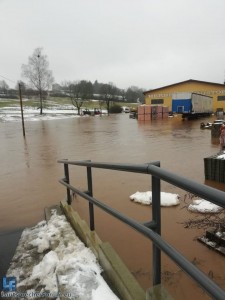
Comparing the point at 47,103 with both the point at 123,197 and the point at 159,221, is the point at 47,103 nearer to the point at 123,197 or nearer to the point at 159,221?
the point at 123,197

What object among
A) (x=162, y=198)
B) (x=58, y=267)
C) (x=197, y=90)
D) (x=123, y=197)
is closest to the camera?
(x=58, y=267)

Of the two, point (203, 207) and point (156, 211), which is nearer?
point (156, 211)

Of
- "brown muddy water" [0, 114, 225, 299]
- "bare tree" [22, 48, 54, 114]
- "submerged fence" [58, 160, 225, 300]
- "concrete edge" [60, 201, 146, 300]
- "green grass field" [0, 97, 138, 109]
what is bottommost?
"brown muddy water" [0, 114, 225, 299]

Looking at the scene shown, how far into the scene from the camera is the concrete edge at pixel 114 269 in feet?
7.86

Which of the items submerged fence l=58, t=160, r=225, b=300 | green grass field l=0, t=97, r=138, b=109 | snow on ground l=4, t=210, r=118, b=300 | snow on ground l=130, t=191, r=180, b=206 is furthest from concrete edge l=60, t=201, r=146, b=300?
green grass field l=0, t=97, r=138, b=109

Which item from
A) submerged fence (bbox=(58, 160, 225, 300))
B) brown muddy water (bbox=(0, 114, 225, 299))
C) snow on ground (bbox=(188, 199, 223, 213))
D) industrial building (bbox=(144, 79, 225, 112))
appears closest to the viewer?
submerged fence (bbox=(58, 160, 225, 300))

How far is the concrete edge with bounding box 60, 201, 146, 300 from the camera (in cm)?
240

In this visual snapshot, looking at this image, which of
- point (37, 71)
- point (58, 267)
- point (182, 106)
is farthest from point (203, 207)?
point (37, 71)

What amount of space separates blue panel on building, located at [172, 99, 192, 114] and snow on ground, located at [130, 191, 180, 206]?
30905 millimetres

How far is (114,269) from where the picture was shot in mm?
2689

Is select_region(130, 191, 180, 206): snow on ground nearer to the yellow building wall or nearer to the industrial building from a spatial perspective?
the industrial building

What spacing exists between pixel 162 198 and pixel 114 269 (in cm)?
333

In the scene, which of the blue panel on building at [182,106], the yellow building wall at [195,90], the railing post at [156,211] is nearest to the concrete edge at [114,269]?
the railing post at [156,211]

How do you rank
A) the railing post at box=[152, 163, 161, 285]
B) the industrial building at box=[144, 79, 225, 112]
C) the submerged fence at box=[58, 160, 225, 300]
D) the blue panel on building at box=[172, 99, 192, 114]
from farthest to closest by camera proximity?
→ the industrial building at box=[144, 79, 225, 112] < the blue panel on building at box=[172, 99, 192, 114] < the railing post at box=[152, 163, 161, 285] < the submerged fence at box=[58, 160, 225, 300]
